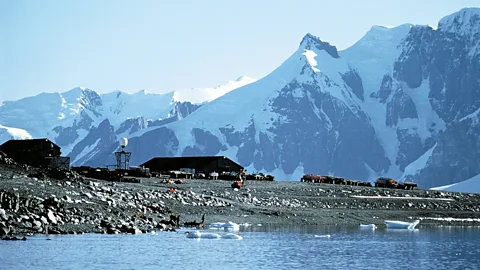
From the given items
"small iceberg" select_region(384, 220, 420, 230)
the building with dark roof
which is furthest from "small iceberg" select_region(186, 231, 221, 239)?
the building with dark roof

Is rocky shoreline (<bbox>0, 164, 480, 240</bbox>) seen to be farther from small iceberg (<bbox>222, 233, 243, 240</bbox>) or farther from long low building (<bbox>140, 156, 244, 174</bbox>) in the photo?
long low building (<bbox>140, 156, 244, 174</bbox>)

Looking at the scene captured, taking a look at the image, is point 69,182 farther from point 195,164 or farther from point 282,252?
point 195,164

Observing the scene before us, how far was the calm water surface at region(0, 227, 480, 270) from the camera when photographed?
4419cm

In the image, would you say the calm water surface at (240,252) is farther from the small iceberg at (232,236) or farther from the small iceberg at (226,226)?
the small iceberg at (226,226)

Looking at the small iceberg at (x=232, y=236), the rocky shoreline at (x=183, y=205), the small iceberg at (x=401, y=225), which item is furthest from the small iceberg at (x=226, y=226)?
the small iceberg at (x=401, y=225)

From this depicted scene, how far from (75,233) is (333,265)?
721 inches

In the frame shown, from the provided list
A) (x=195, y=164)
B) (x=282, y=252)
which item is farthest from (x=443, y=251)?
(x=195, y=164)

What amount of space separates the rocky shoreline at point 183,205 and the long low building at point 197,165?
30754 millimetres

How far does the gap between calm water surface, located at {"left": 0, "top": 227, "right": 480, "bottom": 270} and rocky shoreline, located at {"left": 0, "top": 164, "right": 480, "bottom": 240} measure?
3533 millimetres

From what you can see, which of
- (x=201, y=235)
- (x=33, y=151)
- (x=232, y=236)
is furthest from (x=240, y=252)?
(x=33, y=151)

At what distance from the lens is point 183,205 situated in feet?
253

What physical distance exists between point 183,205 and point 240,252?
2673 centimetres

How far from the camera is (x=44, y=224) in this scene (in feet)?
184

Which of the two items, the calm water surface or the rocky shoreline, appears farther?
the rocky shoreline
